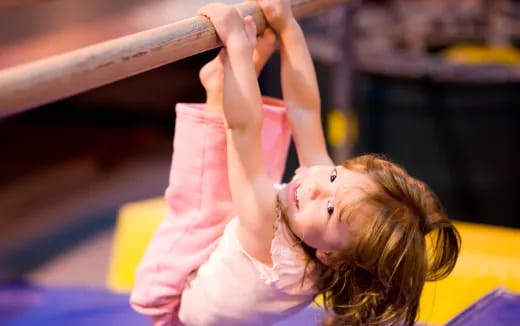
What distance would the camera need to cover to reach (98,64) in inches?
20.9

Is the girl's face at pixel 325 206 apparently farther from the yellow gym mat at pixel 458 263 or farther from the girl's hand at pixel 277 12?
the yellow gym mat at pixel 458 263

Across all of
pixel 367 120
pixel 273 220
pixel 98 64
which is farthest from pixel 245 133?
pixel 367 120

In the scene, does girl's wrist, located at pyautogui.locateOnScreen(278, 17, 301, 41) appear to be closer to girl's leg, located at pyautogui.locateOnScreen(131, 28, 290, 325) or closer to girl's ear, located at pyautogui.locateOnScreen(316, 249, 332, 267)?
girl's leg, located at pyautogui.locateOnScreen(131, 28, 290, 325)

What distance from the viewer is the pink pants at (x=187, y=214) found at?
2.53 ft

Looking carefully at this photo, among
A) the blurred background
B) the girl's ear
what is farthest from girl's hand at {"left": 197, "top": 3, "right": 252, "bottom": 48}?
the blurred background

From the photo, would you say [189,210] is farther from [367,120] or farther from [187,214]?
[367,120]

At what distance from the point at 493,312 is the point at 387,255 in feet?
0.93

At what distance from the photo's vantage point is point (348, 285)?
29.2 inches

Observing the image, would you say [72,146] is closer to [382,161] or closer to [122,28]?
[122,28]

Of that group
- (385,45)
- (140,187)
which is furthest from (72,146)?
(385,45)

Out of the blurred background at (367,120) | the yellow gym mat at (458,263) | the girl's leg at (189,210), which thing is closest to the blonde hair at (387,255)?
the girl's leg at (189,210)

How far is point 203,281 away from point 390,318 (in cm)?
18

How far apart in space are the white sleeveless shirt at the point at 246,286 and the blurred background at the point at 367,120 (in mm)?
951

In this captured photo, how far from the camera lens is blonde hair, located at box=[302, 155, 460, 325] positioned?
692 millimetres
